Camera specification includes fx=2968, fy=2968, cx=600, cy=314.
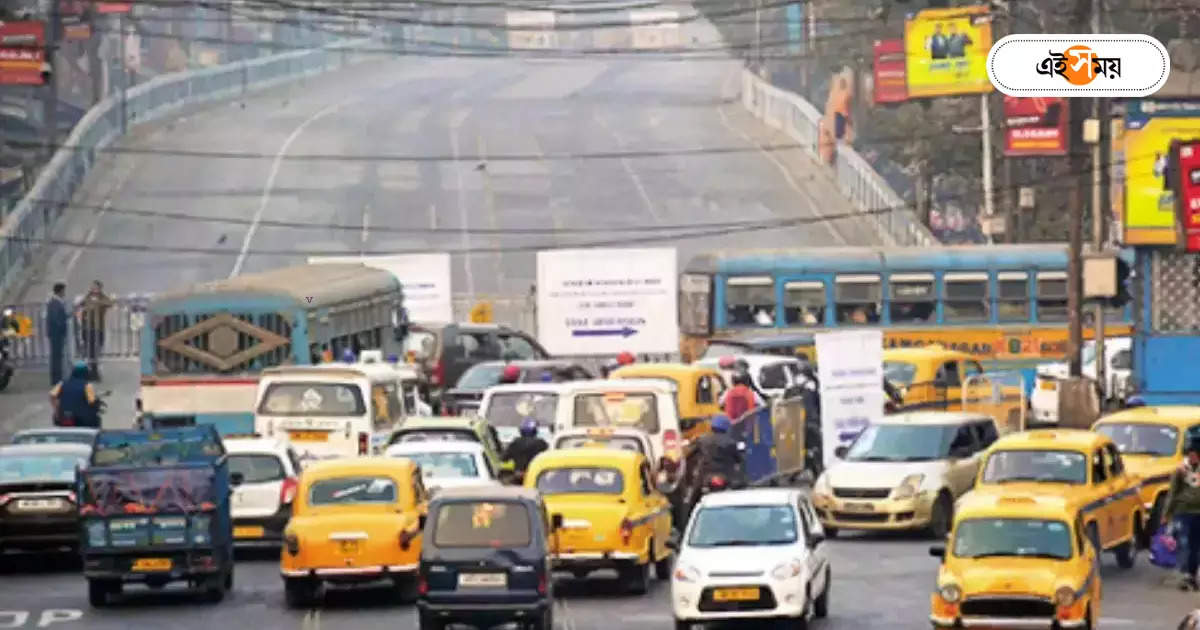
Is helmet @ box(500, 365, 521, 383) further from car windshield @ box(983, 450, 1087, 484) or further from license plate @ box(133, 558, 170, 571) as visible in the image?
license plate @ box(133, 558, 170, 571)

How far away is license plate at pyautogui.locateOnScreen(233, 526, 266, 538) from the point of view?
3544 centimetres

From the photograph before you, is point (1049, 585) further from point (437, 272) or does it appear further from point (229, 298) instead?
point (437, 272)

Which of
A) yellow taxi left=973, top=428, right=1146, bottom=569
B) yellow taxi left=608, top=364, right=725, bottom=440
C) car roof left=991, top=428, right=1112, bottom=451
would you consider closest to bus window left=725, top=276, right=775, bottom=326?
yellow taxi left=608, top=364, right=725, bottom=440

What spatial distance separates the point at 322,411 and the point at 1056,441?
10.7 metres

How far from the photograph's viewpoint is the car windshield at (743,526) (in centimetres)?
2872

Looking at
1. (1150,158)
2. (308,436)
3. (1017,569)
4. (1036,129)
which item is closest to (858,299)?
(1150,158)

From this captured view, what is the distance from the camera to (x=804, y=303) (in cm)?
5569

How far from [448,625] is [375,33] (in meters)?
132

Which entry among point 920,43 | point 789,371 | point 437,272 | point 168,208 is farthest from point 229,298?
point 168,208

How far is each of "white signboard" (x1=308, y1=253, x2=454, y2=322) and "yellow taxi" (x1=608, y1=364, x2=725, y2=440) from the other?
17.2 m

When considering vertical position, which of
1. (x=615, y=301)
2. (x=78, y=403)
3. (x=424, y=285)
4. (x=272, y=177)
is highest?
(x=272, y=177)

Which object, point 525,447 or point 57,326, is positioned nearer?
point 525,447

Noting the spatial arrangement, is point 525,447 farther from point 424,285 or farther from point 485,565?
point 424,285

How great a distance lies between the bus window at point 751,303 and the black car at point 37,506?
22626mm
